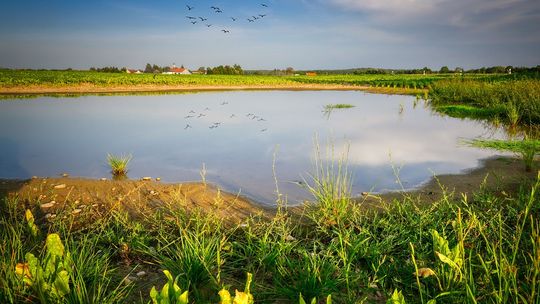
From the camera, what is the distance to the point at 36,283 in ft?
8.37

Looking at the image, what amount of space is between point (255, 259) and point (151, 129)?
11170 mm

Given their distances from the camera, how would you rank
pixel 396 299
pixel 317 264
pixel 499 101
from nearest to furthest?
pixel 396 299 → pixel 317 264 → pixel 499 101

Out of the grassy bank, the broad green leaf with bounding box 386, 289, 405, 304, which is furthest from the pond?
the broad green leaf with bounding box 386, 289, 405, 304

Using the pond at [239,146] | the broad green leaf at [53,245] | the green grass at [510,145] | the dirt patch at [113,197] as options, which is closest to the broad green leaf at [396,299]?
the broad green leaf at [53,245]

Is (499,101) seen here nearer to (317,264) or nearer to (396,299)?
(317,264)

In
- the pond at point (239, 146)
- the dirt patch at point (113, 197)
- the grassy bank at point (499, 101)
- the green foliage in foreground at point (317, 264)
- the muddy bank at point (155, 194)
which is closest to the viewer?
the green foliage in foreground at point (317, 264)

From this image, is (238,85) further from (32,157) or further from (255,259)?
(255,259)

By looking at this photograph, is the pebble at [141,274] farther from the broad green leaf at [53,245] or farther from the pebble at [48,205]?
the pebble at [48,205]

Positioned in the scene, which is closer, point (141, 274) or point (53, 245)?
point (53, 245)

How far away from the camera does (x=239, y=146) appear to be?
34.9ft

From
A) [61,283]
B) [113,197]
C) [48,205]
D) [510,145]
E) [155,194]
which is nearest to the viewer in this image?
[61,283]

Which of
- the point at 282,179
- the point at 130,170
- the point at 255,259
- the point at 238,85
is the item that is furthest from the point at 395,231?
the point at 238,85

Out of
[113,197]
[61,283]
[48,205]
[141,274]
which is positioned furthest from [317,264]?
[48,205]

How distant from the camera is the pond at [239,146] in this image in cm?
744
